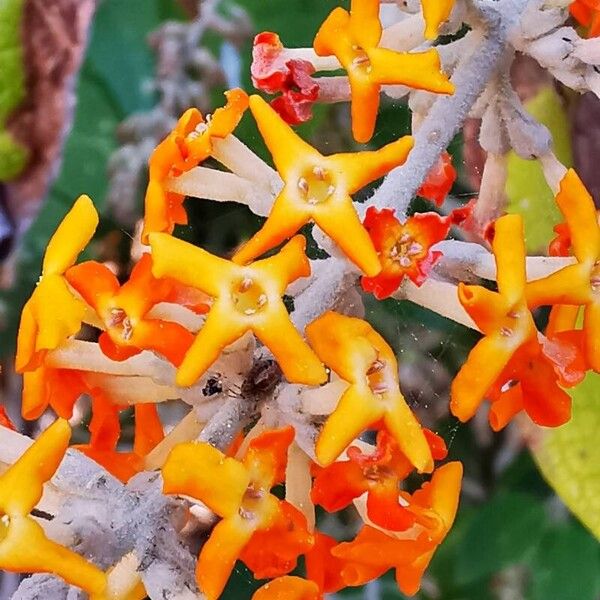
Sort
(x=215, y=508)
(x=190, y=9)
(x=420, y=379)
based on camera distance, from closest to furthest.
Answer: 1. (x=215, y=508)
2. (x=420, y=379)
3. (x=190, y=9)

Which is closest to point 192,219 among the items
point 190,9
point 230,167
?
point 190,9

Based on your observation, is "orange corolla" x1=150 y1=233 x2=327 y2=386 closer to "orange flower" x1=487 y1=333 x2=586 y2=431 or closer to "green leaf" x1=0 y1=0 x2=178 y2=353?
"orange flower" x1=487 y1=333 x2=586 y2=431

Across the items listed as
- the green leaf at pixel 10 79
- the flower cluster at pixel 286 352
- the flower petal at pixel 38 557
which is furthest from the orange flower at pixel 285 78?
the green leaf at pixel 10 79

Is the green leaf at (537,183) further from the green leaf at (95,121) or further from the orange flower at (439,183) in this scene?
the green leaf at (95,121)

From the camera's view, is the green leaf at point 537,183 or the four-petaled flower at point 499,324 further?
the green leaf at point 537,183

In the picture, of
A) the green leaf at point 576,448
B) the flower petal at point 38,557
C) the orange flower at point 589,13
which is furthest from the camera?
the green leaf at point 576,448

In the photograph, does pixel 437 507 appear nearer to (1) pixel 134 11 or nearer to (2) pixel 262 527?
(2) pixel 262 527

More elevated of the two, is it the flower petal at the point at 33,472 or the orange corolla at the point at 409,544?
the flower petal at the point at 33,472
